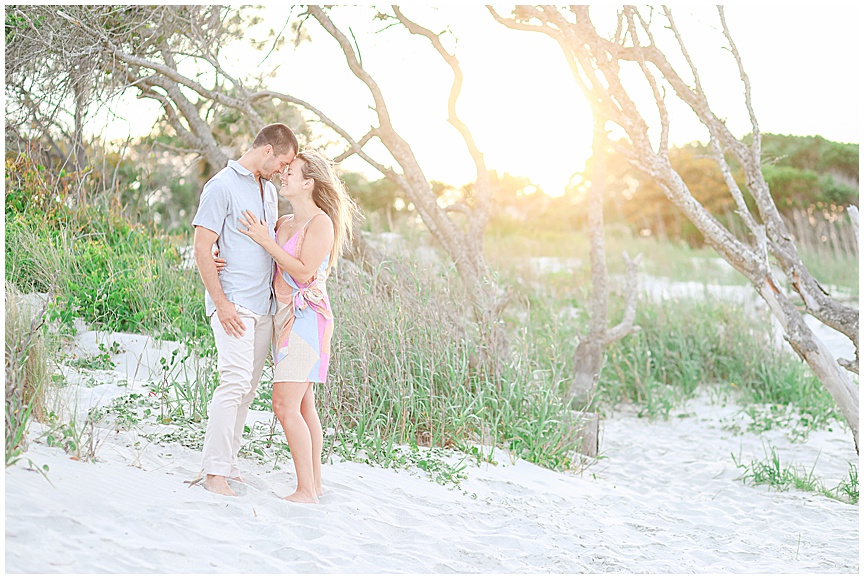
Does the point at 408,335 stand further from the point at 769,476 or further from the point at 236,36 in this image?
the point at 236,36

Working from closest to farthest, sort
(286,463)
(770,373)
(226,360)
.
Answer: (226,360)
(286,463)
(770,373)

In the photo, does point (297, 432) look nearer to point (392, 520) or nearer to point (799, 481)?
point (392, 520)

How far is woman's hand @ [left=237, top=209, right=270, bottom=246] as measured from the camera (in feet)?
11.7

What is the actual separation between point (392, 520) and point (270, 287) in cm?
114

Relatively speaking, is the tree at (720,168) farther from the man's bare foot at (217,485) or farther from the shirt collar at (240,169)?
the man's bare foot at (217,485)

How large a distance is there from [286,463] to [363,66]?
3.83 m

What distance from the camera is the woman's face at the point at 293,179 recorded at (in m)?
3.74

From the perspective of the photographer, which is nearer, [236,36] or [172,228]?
[236,36]

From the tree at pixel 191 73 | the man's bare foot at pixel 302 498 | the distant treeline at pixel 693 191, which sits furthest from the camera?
the distant treeline at pixel 693 191

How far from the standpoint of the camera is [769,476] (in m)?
5.66

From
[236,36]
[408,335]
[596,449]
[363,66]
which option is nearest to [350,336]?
[408,335]

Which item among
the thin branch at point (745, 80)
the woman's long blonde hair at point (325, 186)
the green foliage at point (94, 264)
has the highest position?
the thin branch at point (745, 80)

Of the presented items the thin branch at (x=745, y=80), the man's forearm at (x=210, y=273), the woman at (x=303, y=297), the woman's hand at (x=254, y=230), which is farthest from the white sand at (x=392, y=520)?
the thin branch at (x=745, y=80)

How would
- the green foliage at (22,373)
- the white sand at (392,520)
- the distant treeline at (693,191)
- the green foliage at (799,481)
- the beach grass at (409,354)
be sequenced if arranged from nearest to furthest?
the white sand at (392,520)
the green foliage at (22,373)
the beach grass at (409,354)
the green foliage at (799,481)
the distant treeline at (693,191)
